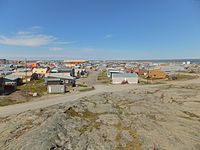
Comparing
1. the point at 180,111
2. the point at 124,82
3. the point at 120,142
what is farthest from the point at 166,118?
the point at 124,82

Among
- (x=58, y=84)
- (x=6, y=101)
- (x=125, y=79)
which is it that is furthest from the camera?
(x=125, y=79)

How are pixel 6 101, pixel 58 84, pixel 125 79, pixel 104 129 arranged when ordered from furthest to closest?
pixel 125 79 < pixel 58 84 < pixel 6 101 < pixel 104 129

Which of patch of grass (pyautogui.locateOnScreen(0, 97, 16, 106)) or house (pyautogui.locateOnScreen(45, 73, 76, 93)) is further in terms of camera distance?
house (pyautogui.locateOnScreen(45, 73, 76, 93))

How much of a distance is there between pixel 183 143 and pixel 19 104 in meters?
25.8

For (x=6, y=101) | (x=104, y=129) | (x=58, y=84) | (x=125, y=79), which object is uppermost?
(x=58, y=84)

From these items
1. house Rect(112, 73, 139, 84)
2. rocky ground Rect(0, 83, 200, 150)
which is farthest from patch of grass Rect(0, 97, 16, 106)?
house Rect(112, 73, 139, 84)

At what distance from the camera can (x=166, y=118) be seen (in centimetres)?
2728

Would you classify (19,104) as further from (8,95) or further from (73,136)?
(73,136)

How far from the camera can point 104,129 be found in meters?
21.9

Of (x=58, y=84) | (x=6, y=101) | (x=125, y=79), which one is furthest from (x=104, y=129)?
(x=125, y=79)

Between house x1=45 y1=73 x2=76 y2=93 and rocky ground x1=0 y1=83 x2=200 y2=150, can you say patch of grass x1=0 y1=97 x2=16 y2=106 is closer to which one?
rocky ground x1=0 y1=83 x2=200 y2=150

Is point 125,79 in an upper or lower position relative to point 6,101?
upper

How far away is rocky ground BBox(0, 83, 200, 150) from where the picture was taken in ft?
58.7

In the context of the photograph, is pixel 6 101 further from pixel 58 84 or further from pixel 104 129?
pixel 104 129
